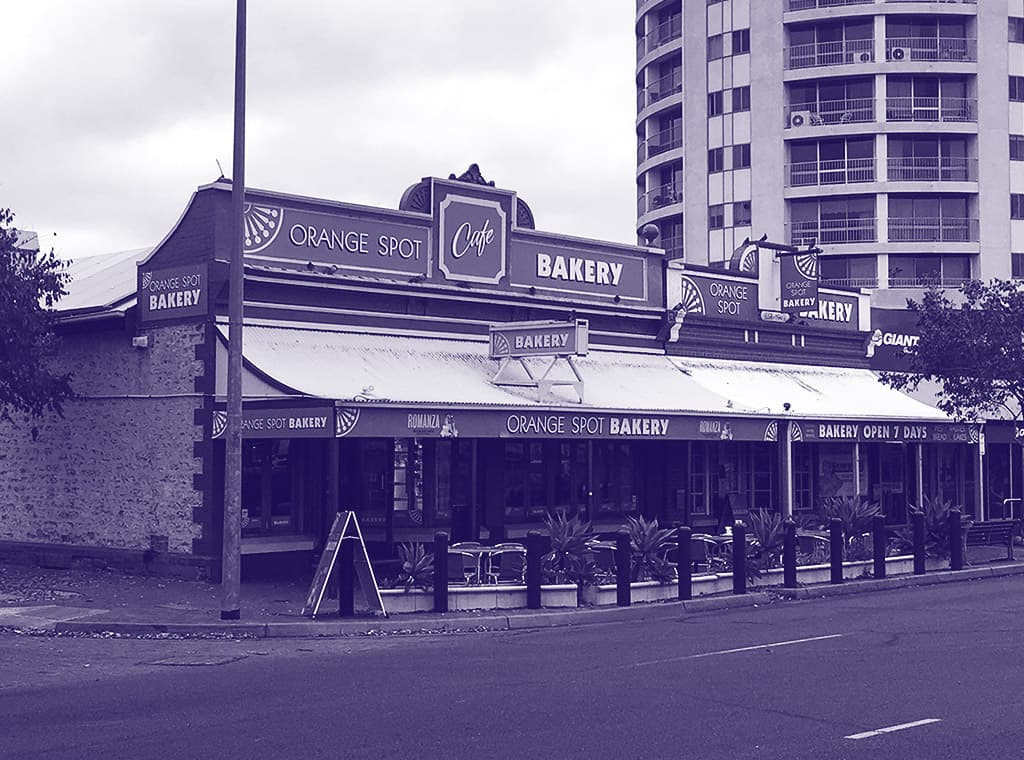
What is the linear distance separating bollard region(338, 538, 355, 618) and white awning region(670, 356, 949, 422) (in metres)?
9.88

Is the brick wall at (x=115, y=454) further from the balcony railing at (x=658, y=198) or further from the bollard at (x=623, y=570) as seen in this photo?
the balcony railing at (x=658, y=198)

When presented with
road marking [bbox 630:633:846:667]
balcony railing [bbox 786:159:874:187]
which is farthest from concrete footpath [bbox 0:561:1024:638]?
balcony railing [bbox 786:159:874:187]

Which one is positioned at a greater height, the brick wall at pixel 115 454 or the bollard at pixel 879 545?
the brick wall at pixel 115 454

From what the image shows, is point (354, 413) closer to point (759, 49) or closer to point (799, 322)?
point (799, 322)

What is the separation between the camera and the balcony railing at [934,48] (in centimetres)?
5984

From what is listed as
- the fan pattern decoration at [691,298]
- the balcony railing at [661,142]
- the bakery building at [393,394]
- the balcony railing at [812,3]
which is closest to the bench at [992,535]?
the bakery building at [393,394]

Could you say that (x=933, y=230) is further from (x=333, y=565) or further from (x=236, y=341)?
(x=236, y=341)

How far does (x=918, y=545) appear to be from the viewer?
21812 mm

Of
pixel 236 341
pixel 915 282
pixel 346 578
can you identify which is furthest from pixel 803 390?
pixel 915 282

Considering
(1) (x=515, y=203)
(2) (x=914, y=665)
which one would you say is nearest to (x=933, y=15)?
(1) (x=515, y=203)

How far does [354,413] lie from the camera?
1764cm

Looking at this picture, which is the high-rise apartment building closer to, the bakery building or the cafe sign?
the bakery building

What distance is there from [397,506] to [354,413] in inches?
195

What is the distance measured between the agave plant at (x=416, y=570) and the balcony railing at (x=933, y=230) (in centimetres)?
4668
